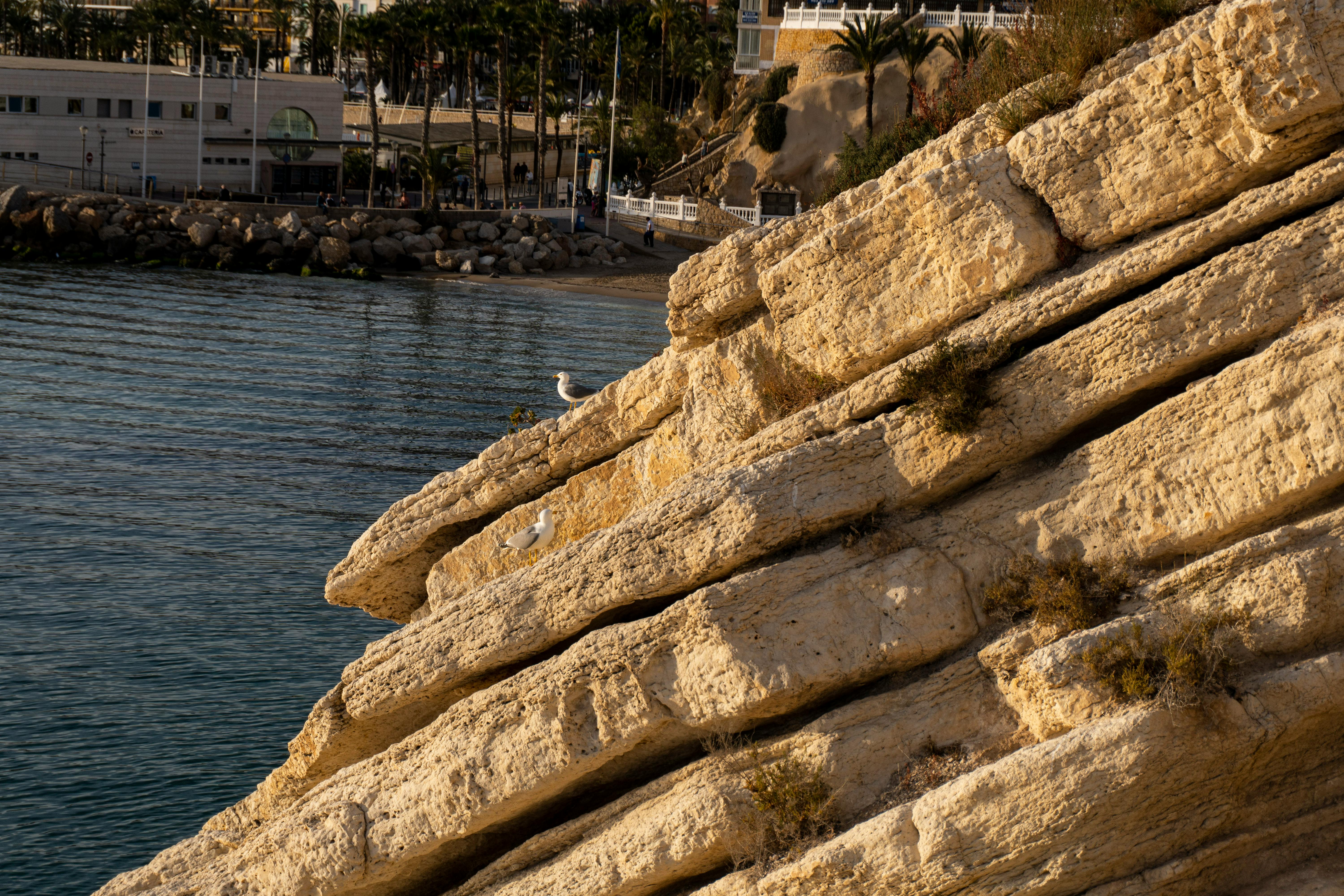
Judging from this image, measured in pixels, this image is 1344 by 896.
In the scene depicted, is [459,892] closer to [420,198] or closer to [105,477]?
[105,477]

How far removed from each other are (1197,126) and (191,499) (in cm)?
2780

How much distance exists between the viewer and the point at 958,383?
10984 mm

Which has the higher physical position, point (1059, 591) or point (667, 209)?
point (667, 209)

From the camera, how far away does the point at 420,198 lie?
9200cm

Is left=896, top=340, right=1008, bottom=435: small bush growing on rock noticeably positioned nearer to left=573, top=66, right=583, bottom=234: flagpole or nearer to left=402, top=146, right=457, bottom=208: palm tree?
left=573, top=66, right=583, bottom=234: flagpole

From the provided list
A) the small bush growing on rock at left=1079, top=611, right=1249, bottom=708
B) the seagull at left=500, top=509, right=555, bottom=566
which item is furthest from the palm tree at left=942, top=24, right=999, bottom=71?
the small bush growing on rock at left=1079, top=611, right=1249, bottom=708

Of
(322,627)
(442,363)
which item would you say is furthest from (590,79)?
(322,627)

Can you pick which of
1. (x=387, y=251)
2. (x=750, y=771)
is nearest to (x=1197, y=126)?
(x=750, y=771)

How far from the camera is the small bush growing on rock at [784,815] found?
1036cm

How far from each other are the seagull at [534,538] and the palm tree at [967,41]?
41590mm

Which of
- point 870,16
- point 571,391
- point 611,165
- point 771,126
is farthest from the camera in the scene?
point 611,165

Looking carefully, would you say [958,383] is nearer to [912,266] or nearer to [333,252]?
[912,266]

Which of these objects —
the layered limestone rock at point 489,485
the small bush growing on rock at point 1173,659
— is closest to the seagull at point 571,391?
the layered limestone rock at point 489,485

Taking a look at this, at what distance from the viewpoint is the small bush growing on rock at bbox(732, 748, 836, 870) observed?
10359 millimetres
